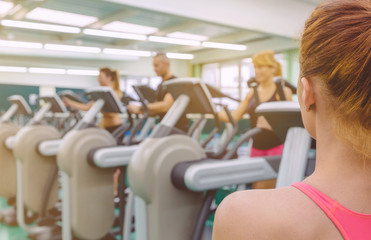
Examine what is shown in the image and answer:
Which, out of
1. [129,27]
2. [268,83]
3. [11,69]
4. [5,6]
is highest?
[5,6]

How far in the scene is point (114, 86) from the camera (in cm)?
401

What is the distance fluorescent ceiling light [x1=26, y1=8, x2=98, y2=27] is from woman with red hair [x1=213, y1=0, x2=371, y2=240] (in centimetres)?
832

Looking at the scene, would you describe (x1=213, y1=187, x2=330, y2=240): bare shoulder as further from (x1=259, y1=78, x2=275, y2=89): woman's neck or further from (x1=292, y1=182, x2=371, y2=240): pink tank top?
(x1=259, y1=78, x2=275, y2=89): woman's neck

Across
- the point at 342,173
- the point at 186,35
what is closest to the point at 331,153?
the point at 342,173

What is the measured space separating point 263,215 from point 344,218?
0.40ft

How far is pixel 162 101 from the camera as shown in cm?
292

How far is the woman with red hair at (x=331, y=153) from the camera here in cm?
53

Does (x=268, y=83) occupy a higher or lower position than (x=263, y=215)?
higher

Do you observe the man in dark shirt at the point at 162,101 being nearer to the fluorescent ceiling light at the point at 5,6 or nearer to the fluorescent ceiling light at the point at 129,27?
the fluorescent ceiling light at the point at 5,6

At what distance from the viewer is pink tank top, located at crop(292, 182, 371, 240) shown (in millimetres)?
539

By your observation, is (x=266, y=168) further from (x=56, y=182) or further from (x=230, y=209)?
(x=56, y=182)

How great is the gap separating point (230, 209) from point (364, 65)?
0.94 ft

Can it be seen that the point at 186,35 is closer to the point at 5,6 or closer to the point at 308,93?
the point at 5,6

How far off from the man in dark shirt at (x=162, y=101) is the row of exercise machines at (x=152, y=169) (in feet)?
0.87
